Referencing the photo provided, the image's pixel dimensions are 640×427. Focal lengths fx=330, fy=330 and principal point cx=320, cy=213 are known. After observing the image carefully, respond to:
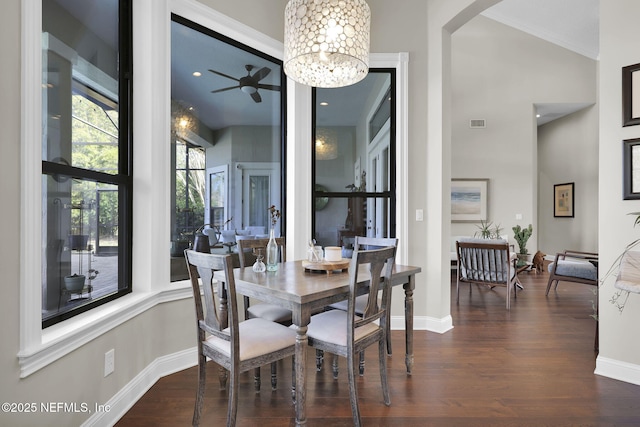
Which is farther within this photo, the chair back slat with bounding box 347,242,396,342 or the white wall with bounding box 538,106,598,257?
the white wall with bounding box 538,106,598,257

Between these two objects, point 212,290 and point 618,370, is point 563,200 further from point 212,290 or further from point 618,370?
point 212,290

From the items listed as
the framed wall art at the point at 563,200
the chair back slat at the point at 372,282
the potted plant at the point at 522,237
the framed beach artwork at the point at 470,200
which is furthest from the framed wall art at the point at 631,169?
the framed wall art at the point at 563,200

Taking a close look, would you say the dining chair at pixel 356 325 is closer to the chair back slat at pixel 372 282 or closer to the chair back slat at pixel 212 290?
the chair back slat at pixel 372 282

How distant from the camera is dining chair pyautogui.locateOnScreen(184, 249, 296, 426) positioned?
160cm

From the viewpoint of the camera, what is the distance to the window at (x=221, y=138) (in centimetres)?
267

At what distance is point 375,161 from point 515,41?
6.40 m

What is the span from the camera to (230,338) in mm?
1632

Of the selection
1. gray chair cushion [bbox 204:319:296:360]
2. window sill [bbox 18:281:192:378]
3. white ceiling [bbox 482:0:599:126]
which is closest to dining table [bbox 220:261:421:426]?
gray chair cushion [bbox 204:319:296:360]

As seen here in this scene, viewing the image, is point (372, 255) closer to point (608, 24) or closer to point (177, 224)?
point (177, 224)

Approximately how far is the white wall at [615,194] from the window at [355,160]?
5.61 feet

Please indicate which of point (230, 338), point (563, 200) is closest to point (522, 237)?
point (563, 200)

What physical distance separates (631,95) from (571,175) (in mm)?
7264

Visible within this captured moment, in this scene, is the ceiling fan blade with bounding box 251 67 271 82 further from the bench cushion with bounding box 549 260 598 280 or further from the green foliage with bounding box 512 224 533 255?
the green foliage with bounding box 512 224 533 255

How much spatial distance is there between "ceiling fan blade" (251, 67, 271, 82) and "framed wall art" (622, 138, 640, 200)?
9.83ft
